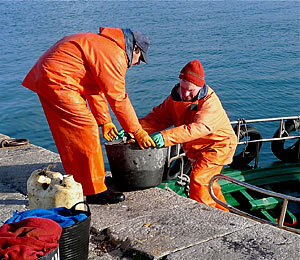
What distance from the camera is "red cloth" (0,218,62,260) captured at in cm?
265

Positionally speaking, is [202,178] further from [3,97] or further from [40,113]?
[3,97]

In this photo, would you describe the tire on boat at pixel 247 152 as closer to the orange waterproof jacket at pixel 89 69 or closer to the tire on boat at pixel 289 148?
the tire on boat at pixel 289 148

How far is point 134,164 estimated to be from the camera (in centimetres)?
489

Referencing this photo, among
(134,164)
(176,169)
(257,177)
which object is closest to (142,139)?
(134,164)

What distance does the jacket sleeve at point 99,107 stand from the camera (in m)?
4.76

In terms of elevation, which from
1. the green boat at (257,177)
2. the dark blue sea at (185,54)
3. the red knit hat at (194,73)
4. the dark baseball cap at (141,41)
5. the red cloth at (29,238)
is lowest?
the dark blue sea at (185,54)

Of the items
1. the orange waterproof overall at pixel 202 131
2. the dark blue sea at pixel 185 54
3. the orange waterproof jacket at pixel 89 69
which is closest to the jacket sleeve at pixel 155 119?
the orange waterproof overall at pixel 202 131

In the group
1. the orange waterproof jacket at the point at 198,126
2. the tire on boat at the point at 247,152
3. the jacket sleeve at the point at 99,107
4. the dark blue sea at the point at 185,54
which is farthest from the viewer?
the dark blue sea at the point at 185,54

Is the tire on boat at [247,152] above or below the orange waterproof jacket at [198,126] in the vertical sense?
below

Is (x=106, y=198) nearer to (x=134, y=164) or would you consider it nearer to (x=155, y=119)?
(x=134, y=164)

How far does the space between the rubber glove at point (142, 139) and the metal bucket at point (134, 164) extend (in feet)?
0.41

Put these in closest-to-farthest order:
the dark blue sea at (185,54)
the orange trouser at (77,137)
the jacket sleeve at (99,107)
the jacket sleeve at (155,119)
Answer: the orange trouser at (77,137)
the jacket sleeve at (99,107)
the jacket sleeve at (155,119)
the dark blue sea at (185,54)

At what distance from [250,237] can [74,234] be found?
149 centimetres

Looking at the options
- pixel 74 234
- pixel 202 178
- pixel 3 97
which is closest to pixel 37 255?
pixel 74 234
